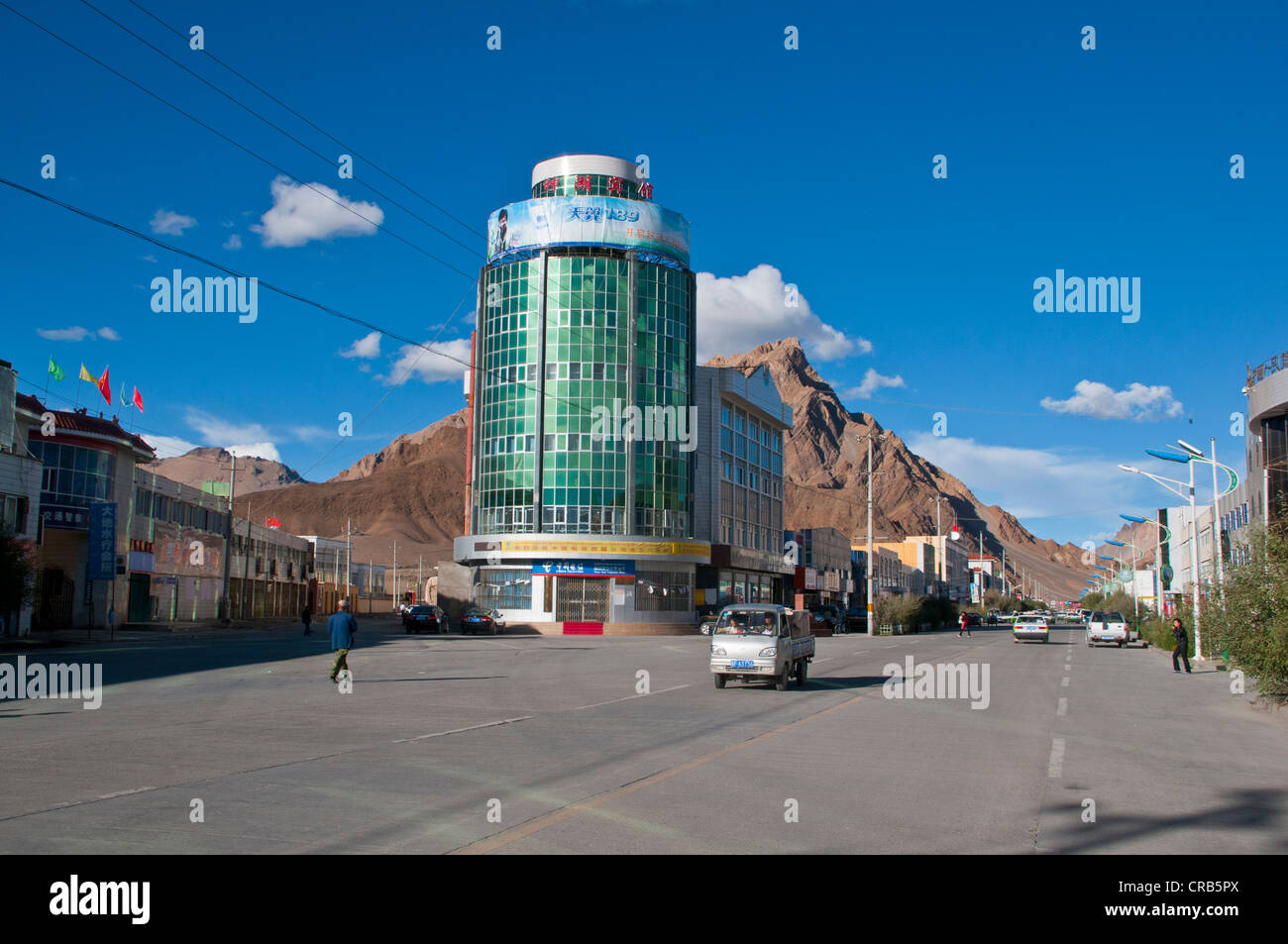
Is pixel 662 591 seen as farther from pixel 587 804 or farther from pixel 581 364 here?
pixel 587 804

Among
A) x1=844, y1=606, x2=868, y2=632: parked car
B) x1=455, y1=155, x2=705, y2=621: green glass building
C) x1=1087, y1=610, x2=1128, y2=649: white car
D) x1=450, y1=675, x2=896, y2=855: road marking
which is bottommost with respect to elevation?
x1=844, y1=606, x2=868, y2=632: parked car

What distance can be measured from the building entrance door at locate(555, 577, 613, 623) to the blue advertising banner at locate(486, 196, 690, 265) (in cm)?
2423

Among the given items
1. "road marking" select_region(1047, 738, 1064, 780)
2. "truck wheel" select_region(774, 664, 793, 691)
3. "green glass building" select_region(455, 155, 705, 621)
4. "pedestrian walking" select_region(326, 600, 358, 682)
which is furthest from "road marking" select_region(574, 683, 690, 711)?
"green glass building" select_region(455, 155, 705, 621)

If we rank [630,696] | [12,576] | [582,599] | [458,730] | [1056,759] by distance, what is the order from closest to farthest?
[1056,759]
[458,730]
[630,696]
[12,576]
[582,599]

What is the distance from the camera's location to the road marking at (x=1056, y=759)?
1211 cm

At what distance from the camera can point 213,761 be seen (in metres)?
11.5

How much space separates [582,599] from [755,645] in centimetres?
5095

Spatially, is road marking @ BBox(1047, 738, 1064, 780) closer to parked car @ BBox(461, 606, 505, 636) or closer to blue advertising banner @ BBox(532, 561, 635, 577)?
parked car @ BBox(461, 606, 505, 636)

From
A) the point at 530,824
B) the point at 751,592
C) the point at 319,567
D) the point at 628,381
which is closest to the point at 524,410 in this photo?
the point at 628,381

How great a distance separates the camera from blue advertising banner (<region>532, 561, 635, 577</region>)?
238 feet

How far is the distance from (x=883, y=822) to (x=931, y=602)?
309 ft

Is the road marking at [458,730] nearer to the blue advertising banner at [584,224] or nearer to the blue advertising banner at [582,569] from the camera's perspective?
the blue advertising banner at [582,569]

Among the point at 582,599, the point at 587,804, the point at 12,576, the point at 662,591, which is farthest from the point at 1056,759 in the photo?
the point at 662,591

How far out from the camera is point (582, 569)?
2857 inches
